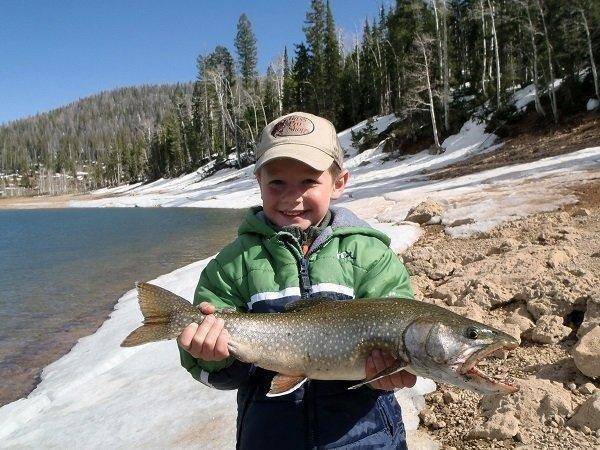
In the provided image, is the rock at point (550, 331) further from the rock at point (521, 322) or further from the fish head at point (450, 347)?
the fish head at point (450, 347)

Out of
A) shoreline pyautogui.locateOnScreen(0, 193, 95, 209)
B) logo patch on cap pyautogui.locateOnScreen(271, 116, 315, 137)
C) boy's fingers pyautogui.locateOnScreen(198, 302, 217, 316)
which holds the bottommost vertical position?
boy's fingers pyautogui.locateOnScreen(198, 302, 217, 316)

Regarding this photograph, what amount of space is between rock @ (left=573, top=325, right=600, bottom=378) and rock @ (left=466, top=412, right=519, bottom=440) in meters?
0.79

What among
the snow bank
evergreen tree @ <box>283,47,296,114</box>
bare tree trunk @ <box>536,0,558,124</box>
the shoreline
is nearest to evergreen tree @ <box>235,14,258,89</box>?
evergreen tree @ <box>283,47,296,114</box>

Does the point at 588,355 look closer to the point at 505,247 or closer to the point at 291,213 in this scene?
the point at 291,213

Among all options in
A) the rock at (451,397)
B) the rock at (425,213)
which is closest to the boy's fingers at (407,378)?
the rock at (451,397)

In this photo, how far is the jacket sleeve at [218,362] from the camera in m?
2.51

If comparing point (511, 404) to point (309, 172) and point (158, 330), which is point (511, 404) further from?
point (158, 330)

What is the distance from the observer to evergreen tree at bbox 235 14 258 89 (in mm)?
74000

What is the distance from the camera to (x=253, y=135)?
6675 centimetres

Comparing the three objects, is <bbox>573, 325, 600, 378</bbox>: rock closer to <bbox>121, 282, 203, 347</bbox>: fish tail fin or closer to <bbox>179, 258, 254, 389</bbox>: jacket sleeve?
<bbox>179, 258, 254, 389</bbox>: jacket sleeve

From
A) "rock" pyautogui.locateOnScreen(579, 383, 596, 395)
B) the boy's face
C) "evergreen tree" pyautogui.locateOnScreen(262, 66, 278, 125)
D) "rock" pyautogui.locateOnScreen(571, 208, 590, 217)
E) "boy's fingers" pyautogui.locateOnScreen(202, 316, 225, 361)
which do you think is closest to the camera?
"boy's fingers" pyautogui.locateOnScreen(202, 316, 225, 361)

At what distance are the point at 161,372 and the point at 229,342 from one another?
155 inches

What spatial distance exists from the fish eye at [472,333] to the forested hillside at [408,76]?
103 ft

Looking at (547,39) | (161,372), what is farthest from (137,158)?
(161,372)
